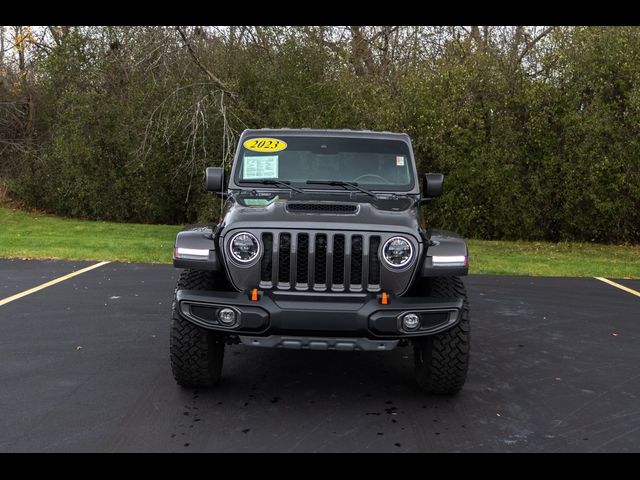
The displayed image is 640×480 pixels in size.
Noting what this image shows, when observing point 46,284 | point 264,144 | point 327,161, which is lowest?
point 46,284

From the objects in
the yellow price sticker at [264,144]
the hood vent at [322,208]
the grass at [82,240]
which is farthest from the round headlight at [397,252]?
the grass at [82,240]

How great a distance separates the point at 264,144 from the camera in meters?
5.43

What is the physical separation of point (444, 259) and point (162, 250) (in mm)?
8645

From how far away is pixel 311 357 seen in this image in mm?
5309

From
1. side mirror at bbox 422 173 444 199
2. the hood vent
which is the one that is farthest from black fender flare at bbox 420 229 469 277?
side mirror at bbox 422 173 444 199

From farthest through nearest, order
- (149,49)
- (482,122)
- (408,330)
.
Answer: (149,49) → (482,122) → (408,330)

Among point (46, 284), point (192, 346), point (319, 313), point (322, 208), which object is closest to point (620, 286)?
point (322, 208)

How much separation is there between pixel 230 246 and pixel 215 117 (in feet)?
36.2

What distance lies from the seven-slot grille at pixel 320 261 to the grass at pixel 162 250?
6.74 metres

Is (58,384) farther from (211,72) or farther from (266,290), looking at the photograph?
(211,72)

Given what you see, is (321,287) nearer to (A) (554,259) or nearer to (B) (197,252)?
(B) (197,252)

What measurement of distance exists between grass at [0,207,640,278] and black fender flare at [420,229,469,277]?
640 centimetres
